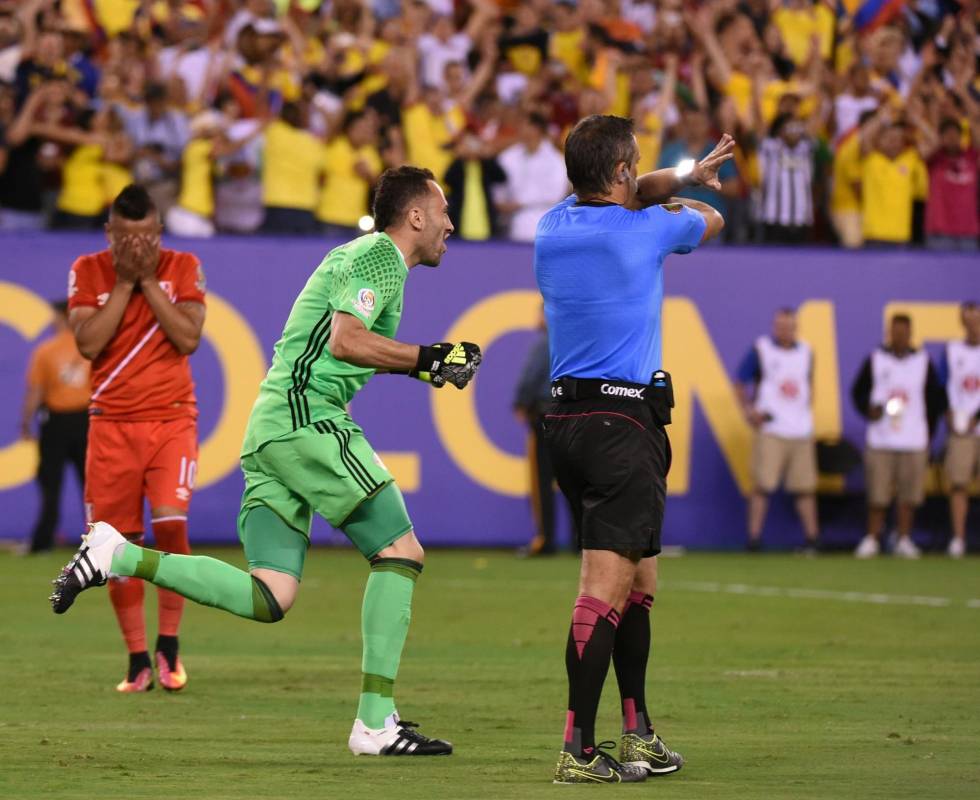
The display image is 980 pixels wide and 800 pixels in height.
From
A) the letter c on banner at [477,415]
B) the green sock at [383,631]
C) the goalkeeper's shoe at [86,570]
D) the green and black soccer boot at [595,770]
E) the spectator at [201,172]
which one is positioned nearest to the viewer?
the green and black soccer boot at [595,770]

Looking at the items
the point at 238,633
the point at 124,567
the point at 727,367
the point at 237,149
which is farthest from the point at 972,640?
the point at 237,149

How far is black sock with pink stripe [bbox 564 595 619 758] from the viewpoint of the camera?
689 cm

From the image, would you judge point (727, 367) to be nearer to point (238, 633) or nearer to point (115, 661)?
point (238, 633)

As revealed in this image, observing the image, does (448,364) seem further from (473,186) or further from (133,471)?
(473,186)

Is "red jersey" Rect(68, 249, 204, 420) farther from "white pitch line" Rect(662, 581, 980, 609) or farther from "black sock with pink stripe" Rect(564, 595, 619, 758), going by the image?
"white pitch line" Rect(662, 581, 980, 609)

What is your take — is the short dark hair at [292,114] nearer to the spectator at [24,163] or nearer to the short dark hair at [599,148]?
the spectator at [24,163]

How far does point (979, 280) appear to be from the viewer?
2053 cm

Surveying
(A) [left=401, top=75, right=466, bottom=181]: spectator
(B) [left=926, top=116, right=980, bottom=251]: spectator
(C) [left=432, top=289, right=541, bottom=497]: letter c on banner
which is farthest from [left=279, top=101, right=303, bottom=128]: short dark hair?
(B) [left=926, top=116, right=980, bottom=251]: spectator

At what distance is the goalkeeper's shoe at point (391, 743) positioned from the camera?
7.57 metres

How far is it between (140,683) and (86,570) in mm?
2427

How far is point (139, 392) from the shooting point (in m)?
9.82

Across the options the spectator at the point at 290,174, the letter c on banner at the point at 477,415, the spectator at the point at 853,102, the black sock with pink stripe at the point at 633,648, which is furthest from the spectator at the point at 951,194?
the black sock with pink stripe at the point at 633,648

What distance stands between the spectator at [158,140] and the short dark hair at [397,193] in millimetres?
11798

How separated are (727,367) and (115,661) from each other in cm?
1062
